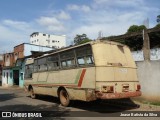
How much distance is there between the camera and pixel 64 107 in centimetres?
1437

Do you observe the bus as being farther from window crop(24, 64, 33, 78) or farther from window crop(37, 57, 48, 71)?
window crop(24, 64, 33, 78)

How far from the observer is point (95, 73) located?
38.9 ft

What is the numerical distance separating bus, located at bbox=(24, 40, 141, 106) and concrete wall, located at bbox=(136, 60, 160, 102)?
2.22m

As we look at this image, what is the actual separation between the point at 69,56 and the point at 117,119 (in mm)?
4735

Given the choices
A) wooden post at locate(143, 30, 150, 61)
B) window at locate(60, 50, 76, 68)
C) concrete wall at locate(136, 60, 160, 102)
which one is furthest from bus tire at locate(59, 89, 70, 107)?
wooden post at locate(143, 30, 150, 61)

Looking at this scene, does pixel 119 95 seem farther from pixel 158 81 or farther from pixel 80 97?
pixel 158 81

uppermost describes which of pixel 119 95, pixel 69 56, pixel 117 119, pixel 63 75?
pixel 69 56

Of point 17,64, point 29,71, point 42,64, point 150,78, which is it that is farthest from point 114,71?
point 17,64

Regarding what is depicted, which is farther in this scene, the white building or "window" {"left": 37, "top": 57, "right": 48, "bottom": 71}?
the white building

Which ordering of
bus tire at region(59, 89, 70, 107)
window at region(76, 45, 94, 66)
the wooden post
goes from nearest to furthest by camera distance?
window at region(76, 45, 94, 66), bus tire at region(59, 89, 70, 107), the wooden post

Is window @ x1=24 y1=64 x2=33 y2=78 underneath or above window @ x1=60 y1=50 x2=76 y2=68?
underneath

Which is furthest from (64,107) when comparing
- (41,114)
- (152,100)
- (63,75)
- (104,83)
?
(152,100)

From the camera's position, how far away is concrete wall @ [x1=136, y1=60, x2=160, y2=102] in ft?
48.9

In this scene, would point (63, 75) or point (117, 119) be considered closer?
point (117, 119)
